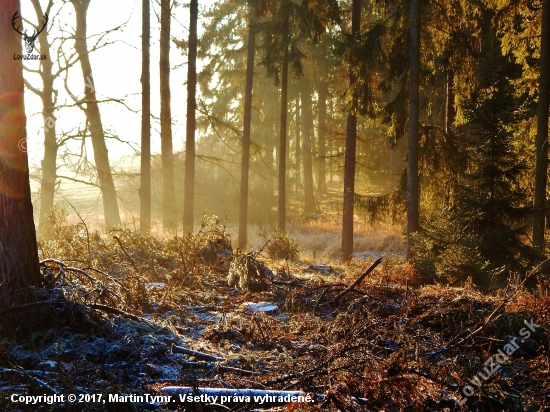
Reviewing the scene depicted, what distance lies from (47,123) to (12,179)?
42.2ft

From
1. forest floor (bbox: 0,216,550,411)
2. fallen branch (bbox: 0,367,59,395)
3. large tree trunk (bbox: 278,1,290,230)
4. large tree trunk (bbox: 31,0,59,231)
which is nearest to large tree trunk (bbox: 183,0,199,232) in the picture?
large tree trunk (bbox: 278,1,290,230)

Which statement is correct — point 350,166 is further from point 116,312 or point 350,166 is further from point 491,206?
point 116,312

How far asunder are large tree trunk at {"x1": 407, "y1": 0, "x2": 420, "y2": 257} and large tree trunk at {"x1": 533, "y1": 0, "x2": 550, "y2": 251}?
2953 mm

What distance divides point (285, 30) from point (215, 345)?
14181 mm

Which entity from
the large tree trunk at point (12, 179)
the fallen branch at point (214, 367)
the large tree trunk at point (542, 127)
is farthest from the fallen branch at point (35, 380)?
the large tree trunk at point (542, 127)

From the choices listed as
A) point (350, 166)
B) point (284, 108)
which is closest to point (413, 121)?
point (350, 166)

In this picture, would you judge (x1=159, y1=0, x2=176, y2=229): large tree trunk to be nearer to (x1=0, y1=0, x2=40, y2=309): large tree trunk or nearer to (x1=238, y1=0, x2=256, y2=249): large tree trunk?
(x1=238, y1=0, x2=256, y2=249): large tree trunk

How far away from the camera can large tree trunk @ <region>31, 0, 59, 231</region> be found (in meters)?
16.4

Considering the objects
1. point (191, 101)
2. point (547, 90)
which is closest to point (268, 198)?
point (191, 101)

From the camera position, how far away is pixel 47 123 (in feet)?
53.7

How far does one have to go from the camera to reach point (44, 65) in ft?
53.7

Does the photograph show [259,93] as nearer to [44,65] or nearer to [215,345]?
[44,65]

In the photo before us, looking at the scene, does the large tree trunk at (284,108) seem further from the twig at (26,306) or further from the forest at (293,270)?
the twig at (26,306)

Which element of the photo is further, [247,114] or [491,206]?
[247,114]
